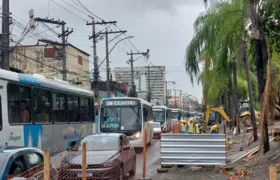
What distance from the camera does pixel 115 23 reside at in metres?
38.9

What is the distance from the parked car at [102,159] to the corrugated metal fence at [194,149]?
1.33m

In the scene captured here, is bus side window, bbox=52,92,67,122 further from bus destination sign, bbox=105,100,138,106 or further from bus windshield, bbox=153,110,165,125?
bus windshield, bbox=153,110,165,125

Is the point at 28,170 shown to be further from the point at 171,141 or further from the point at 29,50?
the point at 29,50

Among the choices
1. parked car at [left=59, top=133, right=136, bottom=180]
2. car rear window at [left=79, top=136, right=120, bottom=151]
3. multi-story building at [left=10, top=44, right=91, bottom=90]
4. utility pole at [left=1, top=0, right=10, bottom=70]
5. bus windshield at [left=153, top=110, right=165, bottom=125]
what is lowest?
parked car at [left=59, top=133, right=136, bottom=180]

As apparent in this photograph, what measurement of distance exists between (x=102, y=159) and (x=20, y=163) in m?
3.97

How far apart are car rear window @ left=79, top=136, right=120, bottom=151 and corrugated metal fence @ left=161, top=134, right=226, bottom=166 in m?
1.93

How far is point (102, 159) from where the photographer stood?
36.9 feet

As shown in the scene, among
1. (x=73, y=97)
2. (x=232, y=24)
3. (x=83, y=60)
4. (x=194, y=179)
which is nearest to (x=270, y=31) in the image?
(x=232, y=24)

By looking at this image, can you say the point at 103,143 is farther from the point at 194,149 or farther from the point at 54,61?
the point at 54,61

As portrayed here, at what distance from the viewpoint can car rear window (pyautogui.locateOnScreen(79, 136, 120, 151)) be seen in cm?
1260

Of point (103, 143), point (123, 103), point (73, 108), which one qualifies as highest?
point (123, 103)

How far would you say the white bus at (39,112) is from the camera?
11.7 metres

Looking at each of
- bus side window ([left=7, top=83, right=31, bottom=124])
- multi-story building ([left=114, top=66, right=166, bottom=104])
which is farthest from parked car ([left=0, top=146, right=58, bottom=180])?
multi-story building ([left=114, top=66, right=166, bottom=104])

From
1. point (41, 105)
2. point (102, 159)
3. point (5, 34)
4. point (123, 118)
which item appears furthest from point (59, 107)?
point (123, 118)
